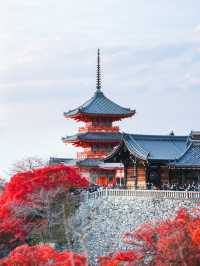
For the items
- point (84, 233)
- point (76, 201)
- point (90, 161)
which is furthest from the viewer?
point (90, 161)

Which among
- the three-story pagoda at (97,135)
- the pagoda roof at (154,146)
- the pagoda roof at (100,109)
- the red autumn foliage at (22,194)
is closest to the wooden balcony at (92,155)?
the three-story pagoda at (97,135)

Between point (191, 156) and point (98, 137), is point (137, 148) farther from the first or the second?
point (98, 137)

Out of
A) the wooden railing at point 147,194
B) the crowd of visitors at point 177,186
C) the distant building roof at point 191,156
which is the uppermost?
the distant building roof at point 191,156

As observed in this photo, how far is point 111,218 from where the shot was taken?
34.6 metres

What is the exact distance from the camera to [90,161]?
47.5 meters

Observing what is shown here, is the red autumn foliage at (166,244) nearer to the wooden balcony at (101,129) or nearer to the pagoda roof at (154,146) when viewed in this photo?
the pagoda roof at (154,146)

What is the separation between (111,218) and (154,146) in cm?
603

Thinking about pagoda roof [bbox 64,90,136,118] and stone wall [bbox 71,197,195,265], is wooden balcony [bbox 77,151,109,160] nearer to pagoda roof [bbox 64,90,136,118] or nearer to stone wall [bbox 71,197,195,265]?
pagoda roof [bbox 64,90,136,118]

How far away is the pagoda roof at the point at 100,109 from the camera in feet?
160

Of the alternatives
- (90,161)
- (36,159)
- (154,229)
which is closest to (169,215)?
(154,229)

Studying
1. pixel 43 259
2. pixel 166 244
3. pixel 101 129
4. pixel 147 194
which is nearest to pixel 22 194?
pixel 147 194

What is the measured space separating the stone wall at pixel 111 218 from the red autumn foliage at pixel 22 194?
2.18m

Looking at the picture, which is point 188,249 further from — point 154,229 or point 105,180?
point 105,180

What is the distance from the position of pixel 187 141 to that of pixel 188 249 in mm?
13695
